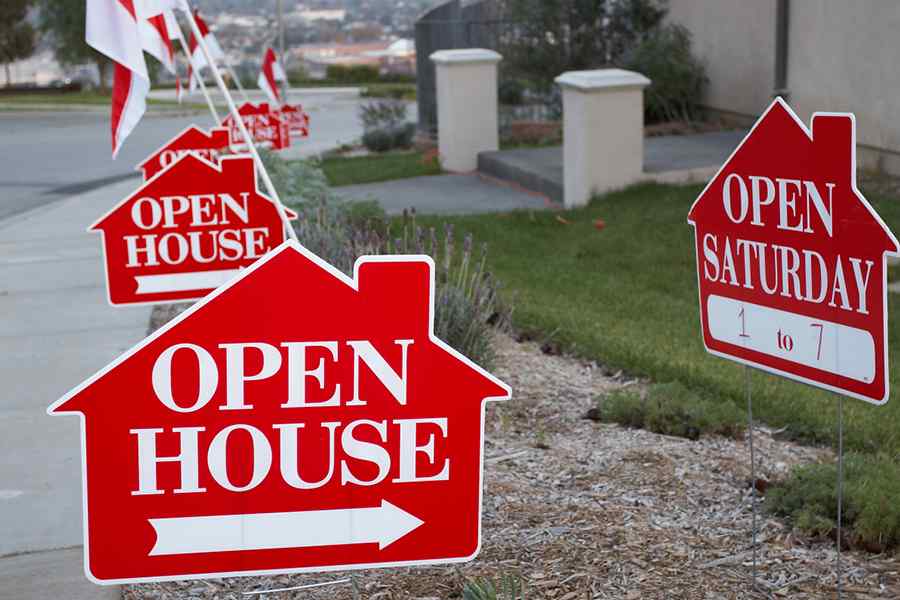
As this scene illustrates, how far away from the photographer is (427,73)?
834 inches

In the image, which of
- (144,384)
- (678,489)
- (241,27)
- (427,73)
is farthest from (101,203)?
(241,27)

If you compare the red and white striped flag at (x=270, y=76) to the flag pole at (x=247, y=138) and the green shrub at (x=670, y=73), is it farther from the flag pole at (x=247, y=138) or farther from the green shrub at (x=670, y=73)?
the flag pole at (x=247, y=138)

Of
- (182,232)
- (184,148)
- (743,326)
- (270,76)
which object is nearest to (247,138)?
(182,232)

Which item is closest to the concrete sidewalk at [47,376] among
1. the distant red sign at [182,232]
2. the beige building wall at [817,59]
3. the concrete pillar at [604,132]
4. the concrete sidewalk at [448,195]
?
the distant red sign at [182,232]

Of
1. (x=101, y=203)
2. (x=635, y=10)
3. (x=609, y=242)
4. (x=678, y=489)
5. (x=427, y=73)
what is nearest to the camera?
(x=678, y=489)

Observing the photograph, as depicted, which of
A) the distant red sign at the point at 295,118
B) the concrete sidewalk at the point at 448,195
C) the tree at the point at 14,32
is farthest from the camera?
the tree at the point at 14,32

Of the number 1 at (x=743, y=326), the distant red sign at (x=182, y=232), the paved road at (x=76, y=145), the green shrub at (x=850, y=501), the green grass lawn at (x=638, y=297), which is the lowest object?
the paved road at (x=76, y=145)

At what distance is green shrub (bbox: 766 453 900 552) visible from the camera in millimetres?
4371

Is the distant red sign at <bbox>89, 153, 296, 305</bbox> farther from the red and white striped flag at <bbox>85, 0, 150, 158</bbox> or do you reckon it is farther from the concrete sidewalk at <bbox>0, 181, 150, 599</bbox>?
the concrete sidewalk at <bbox>0, 181, 150, 599</bbox>

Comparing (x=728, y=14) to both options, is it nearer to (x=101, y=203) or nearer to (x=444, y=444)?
(x=101, y=203)

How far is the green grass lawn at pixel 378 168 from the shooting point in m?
16.7

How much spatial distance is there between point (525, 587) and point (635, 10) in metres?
14.9

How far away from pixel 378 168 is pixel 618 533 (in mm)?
13621

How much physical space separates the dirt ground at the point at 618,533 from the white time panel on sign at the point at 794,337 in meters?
0.67
